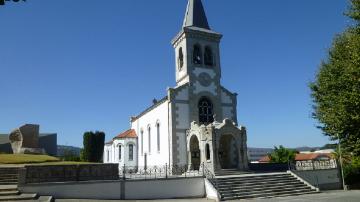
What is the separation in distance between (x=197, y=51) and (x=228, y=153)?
37.7 feet

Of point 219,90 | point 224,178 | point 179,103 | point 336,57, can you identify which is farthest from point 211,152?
point 336,57

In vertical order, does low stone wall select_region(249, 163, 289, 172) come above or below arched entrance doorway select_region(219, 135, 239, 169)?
below

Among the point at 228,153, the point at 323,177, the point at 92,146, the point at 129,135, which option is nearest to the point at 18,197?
the point at 92,146

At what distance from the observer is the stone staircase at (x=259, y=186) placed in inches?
938

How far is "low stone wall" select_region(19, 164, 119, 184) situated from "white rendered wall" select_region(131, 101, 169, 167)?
10.4 m

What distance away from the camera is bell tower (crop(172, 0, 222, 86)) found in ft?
116

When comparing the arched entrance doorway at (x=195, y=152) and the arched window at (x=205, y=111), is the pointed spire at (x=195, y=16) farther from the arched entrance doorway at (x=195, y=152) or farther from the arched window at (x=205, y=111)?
the arched entrance doorway at (x=195, y=152)

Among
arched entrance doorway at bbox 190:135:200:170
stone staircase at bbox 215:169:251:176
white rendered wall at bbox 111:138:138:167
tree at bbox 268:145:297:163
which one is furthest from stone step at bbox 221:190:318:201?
tree at bbox 268:145:297:163

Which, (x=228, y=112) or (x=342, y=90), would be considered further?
(x=228, y=112)

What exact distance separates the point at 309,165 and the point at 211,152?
9.60 m

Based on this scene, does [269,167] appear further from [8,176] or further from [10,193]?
[10,193]

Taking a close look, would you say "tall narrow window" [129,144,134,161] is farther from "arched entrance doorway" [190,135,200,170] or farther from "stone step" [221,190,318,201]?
"stone step" [221,190,318,201]

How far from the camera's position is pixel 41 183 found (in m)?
20.9

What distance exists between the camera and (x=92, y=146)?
3684 centimetres
